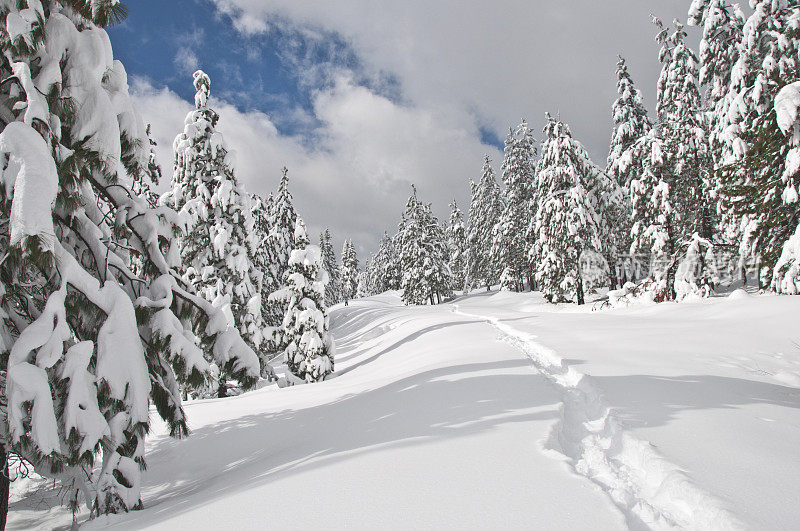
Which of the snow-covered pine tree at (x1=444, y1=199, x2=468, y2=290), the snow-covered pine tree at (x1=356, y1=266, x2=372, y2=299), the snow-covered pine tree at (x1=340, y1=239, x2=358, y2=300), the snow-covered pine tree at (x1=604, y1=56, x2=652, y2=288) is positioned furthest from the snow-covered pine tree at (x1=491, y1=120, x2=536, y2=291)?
the snow-covered pine tree at (x1=356, y1=266, x2=372, y2=299)

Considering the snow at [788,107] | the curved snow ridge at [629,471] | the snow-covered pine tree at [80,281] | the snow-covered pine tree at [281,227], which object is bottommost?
the curved snow ridge at [629,471]

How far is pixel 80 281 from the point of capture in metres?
4.57

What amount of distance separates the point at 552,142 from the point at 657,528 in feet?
88.1

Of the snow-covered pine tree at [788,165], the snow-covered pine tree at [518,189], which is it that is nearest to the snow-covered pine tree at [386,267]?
the snow-covered pine tree at [518,189]

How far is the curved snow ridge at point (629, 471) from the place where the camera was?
2.86 meters

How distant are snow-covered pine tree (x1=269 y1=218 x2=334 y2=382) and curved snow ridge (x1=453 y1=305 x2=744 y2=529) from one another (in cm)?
1486

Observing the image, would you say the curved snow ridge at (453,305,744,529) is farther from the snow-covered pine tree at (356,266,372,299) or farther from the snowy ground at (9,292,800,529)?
the snow-covered pine tree at (356,266,372,299)

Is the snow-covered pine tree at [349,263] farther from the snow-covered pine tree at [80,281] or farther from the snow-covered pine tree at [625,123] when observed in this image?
the snow-covered pine tree at [80,281]

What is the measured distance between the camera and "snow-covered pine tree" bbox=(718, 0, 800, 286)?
1104 cm

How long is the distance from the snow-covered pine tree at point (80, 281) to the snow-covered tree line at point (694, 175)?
47.8 feet

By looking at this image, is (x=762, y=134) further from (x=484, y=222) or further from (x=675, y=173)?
(x=484, y=222)

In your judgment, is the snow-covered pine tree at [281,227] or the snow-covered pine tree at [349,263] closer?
the snow-covered pine tree at [281,227]

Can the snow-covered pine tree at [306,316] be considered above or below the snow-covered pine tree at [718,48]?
below

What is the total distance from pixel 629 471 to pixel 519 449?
1.01 meters
